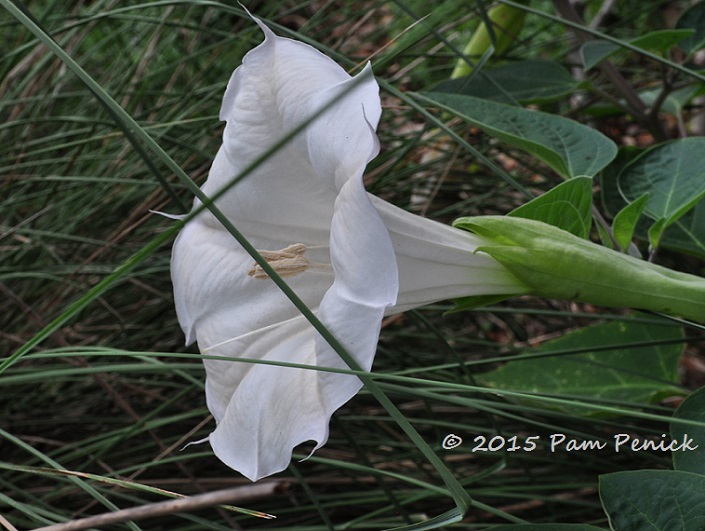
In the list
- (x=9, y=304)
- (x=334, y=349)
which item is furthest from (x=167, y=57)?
(x=334, y=349)

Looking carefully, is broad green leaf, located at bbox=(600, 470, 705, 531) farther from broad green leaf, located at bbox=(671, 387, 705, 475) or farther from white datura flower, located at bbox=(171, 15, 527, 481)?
white datura flower, located at bbox=(171, 15, 527, 481)

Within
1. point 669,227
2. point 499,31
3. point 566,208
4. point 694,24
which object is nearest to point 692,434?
point 566,208

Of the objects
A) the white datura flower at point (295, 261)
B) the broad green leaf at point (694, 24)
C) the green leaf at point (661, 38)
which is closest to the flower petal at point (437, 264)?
the white datura flower at point (295, 261)

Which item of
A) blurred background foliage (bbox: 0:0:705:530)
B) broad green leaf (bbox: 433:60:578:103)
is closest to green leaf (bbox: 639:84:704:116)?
blurred background foliage (bbox: 0:0:705:530)

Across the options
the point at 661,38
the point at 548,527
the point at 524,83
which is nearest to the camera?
the point at 548,527

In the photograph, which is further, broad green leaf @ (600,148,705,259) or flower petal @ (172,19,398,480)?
broad green leaf @ (600,148,705,259)

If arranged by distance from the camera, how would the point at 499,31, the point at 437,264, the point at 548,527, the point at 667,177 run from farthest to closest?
1. the point at 499,31
2. the point at 667,177
3. the point at 437,264
4. the point at 548,527

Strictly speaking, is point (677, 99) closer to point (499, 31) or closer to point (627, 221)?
point (499, 31)

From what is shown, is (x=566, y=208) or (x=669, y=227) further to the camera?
(x=669, y=227)
